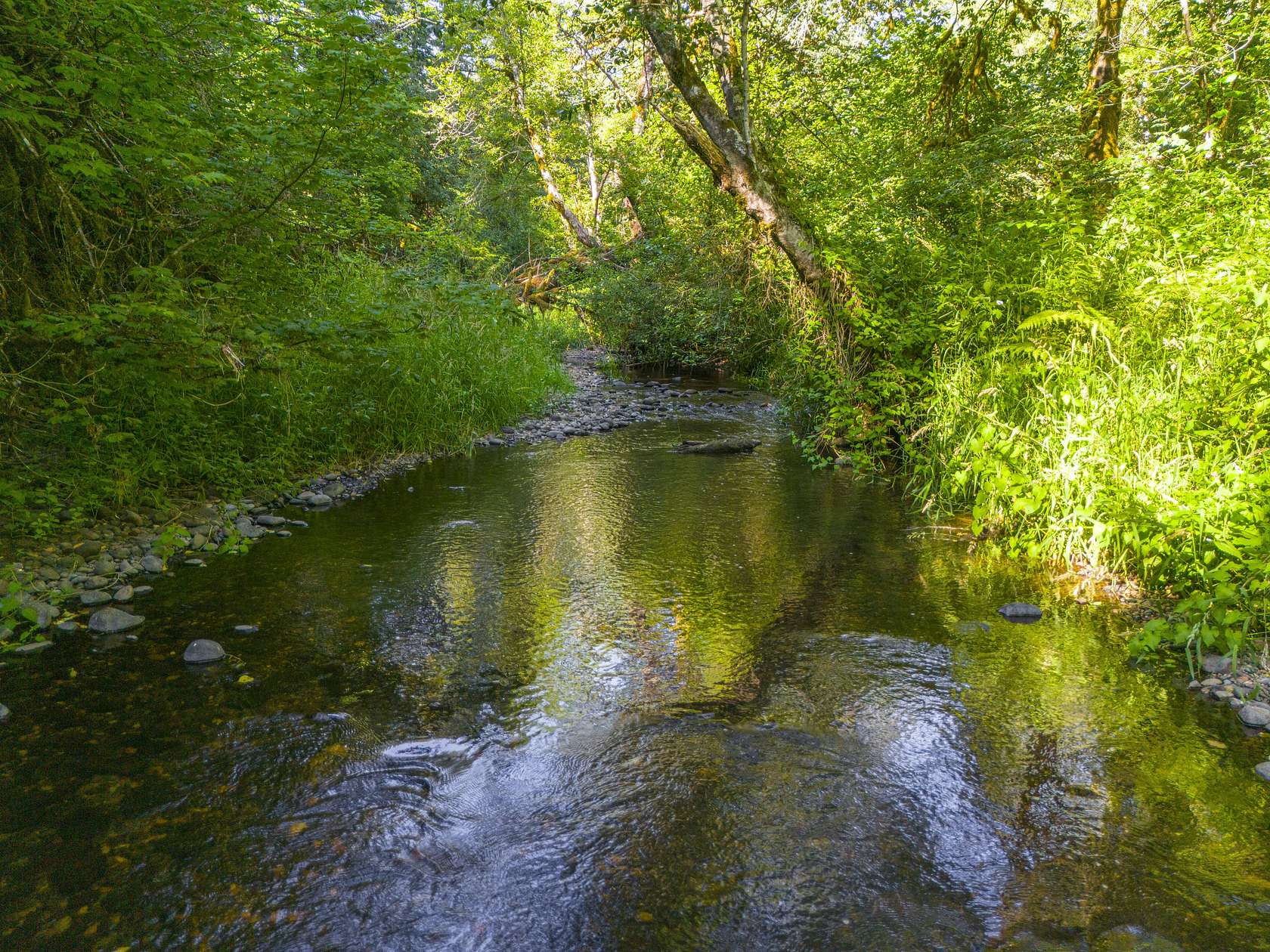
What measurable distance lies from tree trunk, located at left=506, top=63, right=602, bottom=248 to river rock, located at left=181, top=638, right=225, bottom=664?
17559 mm

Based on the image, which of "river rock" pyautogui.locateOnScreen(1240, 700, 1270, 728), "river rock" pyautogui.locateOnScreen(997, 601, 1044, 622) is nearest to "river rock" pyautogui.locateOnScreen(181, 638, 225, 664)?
"river rock" pyautogui.locateOnScreen(997, 601, 1044, 622)

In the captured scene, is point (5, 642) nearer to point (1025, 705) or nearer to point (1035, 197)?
point (1025, 705)

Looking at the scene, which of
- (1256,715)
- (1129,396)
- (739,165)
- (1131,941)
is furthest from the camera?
(739,165)

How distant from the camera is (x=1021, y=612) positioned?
4711mm

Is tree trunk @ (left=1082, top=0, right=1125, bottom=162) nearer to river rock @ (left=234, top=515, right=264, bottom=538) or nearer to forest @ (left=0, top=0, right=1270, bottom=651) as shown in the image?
forest @ (left=0, top=0, right=1270, bottom=651)

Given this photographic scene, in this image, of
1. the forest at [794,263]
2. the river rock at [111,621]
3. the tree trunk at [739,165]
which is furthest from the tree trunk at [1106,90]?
the river rock at [111,621]

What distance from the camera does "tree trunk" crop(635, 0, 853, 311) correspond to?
26.9 feet

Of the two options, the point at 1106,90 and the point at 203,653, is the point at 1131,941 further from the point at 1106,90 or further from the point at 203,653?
the point at 1106,90

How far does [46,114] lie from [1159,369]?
23.9 ft

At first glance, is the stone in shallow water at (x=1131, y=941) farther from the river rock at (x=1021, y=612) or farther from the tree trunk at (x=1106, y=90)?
the tree trunk at (x=1106, y=90)

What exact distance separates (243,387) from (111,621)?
9.10 feet

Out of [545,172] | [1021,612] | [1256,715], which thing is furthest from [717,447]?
[545,172]

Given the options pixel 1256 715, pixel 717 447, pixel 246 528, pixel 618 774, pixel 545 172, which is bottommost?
pixel 1256 715

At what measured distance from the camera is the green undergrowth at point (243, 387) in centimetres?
463
